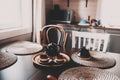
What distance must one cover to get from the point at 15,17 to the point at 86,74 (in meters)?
1.76

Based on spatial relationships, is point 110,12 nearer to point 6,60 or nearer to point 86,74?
point 86,74

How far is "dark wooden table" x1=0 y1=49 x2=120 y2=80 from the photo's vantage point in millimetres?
888

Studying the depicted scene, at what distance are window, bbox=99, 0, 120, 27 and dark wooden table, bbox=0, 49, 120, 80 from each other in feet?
5.79

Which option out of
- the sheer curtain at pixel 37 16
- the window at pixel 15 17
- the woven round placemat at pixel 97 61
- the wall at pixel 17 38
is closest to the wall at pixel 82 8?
the sheer curtain at pixel 37 16

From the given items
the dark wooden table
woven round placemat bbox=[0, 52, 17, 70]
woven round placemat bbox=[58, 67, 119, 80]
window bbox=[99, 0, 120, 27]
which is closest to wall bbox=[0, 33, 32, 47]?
woven round placemat bbox=[0, 52, 17, 70]

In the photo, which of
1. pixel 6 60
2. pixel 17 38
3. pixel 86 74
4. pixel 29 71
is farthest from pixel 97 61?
pixel 17 38

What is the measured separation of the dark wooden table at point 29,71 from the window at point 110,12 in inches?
69.5

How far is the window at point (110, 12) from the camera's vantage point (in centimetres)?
272

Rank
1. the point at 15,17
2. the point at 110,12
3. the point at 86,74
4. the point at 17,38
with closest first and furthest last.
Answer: the point at 86,74
the point at 17,38
the point at 15,17
the point at 110,12

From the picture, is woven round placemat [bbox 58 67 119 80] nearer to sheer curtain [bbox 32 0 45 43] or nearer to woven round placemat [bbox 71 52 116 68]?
woven round placemat [bbox 71 52 116 68]

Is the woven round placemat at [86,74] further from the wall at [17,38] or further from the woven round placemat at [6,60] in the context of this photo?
the wall at [17,38]

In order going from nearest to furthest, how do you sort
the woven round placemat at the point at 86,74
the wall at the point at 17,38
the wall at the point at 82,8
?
the woven round placemat at the point at 86,74 < the wall at the point at 17,38 < the wall at the point at 82,8

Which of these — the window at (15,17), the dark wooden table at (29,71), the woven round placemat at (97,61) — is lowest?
the dark wooden table at (29,71)

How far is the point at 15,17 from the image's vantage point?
7.70ft
